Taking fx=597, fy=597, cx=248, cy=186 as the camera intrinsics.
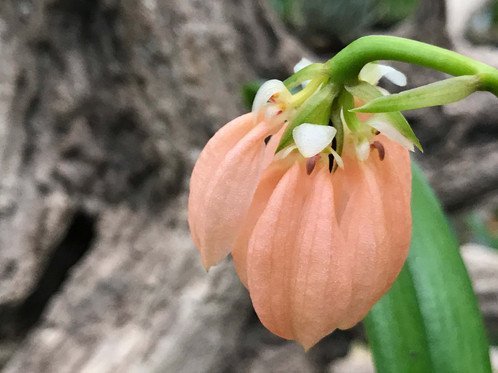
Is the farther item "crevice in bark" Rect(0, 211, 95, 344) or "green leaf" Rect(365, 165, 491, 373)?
"crevice in bark" Rect(0, 211, 95, 344)

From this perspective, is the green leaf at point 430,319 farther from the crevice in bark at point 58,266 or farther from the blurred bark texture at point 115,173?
the crevice in bark at point 58,266

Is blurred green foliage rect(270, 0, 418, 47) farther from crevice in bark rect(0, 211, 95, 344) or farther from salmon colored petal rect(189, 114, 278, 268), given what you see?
salmon colored petal rect(189, 114, 278, 268)

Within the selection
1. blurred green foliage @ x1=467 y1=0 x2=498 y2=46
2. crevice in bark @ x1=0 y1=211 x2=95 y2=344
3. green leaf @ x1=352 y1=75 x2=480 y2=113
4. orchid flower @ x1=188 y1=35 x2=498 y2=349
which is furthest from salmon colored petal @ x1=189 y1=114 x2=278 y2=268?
blurred green foliage @ x1=467 y1=0 x2=498 y2=46

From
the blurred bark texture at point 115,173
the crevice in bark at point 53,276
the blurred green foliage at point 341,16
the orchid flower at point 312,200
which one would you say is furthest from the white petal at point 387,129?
the blurred green foliage at point 341,16

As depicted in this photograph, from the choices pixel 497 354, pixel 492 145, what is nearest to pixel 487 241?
pixel 497 354

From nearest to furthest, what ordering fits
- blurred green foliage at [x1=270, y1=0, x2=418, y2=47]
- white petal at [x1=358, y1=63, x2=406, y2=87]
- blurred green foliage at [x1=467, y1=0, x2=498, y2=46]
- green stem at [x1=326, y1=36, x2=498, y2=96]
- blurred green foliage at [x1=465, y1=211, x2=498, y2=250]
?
green stem at [x1=326, y1=36, x2=498, y2=96]
white petal at [x1=358, y1=63, x2=406, y2=87]
blurred green foliage at [x1=270, y1=0, x2=418, y2=47]
blurred green foliage at [x1=465, y1=211, x2=498, y2=250]
blurred green foliage at [x1=467, y1=0, x2=498, y2=46]

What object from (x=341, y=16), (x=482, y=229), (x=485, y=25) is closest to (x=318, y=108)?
(x=341, y=16)

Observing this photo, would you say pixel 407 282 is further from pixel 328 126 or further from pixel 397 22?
pixel 397 22
